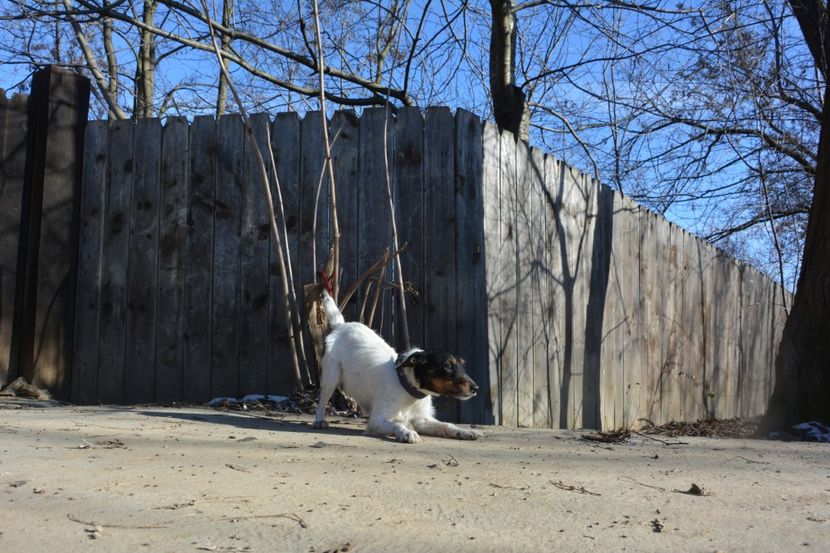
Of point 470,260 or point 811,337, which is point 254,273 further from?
point 811,337

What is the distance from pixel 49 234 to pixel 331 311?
2868 mm

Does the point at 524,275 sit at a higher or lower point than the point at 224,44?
lower

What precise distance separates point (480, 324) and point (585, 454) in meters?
1.75

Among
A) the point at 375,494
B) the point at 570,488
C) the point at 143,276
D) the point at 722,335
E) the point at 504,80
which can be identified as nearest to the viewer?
the point at 375,494

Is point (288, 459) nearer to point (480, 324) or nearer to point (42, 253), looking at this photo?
point (480, 324)

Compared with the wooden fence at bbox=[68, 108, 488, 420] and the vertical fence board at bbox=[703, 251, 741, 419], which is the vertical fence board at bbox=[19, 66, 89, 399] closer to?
the wooden fence at bbox=[68, 108, 488, 420]

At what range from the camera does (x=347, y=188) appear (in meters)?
6.64

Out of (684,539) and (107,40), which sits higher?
(107,40)

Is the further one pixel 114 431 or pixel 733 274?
pixel 733 274

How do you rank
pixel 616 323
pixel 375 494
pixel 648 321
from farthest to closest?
pixel 648 321
pixel 616 323
pixel 375 494

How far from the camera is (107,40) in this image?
50.0 ft

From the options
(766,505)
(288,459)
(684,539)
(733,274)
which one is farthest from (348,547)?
(733,274)

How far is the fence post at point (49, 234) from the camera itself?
7.04 meters

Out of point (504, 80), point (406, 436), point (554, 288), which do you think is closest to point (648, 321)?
point (554, 288)
